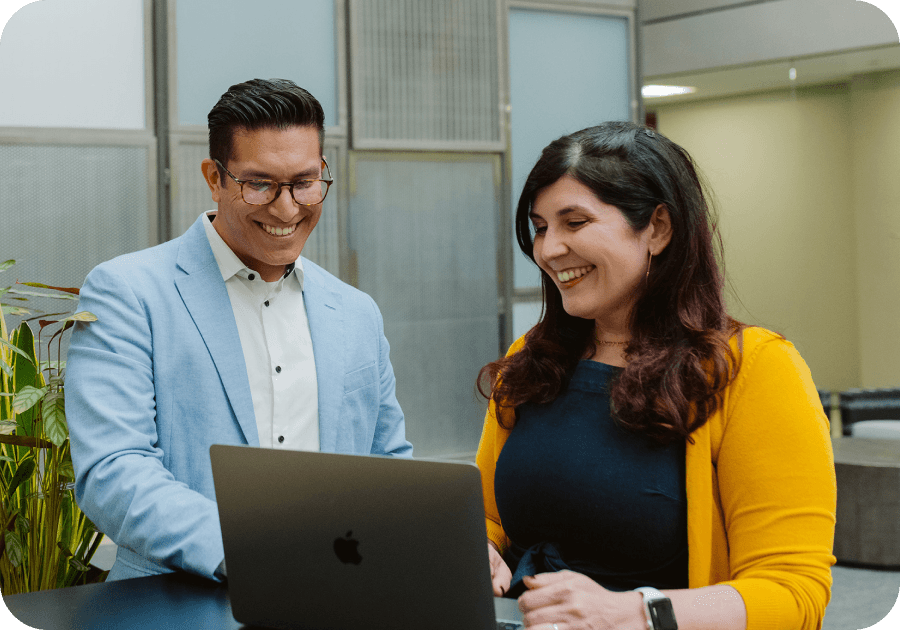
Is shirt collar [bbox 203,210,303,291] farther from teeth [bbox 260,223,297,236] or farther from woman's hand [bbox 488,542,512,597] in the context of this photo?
woman's hand [bbox 488,542,512,597]

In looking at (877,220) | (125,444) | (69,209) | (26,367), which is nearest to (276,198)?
(125,444)

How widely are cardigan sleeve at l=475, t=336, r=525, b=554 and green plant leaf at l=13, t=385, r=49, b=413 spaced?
1.10 metres

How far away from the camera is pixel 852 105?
7965mm

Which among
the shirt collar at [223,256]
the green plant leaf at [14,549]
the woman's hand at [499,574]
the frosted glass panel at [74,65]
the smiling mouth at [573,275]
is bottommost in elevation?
the green plant leaf at [14,549]

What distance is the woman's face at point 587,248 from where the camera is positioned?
1644 millimetres

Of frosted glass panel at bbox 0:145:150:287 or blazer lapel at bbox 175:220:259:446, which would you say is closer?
blazer lapel at bbox 175:220:259:446

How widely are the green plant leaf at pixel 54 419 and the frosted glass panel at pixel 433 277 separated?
3.14 metres

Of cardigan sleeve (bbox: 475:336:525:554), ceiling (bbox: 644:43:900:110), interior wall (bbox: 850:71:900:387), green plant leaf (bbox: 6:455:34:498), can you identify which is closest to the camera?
cardigan sleeve (bbox: 475:336:525:554)

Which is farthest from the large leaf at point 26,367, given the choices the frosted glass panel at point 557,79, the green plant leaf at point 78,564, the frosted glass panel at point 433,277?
the frosted glass panel at point 557,79

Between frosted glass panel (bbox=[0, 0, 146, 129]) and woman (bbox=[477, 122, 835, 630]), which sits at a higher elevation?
frosted glass panel (bbox=[0, 0, 146, 129])

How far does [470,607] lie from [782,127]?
26.1 feet

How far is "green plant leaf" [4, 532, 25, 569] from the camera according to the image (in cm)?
235

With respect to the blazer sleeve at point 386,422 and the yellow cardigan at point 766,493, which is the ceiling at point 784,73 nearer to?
the blazer sleeve at point 386,422

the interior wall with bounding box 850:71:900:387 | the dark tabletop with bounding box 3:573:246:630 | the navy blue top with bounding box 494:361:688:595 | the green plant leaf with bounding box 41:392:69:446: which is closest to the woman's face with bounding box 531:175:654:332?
the navy blue top with bounding box 494:361:688:595
